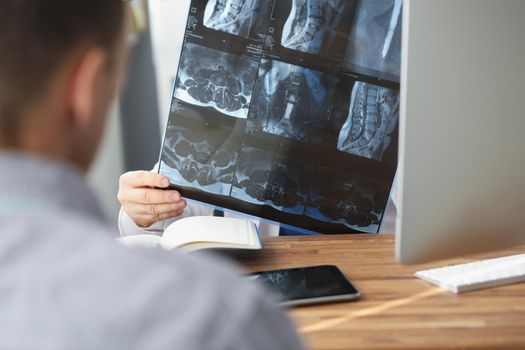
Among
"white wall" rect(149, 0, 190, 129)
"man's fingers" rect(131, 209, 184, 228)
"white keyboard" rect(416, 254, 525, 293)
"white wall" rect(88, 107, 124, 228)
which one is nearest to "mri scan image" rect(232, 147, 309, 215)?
"man's fingers" rect(131, 209, 184, 228)

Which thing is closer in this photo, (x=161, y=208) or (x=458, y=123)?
(x=458, y=123)

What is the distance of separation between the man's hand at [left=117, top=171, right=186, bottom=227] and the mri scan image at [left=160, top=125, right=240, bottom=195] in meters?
0.02

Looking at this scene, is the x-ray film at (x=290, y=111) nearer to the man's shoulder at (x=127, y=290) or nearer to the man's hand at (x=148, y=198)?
the man's hand at (x=148, y=198)

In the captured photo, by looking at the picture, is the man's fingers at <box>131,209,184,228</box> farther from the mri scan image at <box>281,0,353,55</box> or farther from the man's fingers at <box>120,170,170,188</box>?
the mri scan image at <box>281,0,353,55</box>

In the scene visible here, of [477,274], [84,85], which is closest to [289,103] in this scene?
[477,274]

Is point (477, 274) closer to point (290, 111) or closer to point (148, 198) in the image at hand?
point (290, 111)

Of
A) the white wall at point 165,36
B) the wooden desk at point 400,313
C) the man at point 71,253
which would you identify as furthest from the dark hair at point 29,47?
the white wall at point 165,36

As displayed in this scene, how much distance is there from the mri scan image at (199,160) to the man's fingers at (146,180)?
0.8 inches

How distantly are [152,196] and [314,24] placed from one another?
37 cm

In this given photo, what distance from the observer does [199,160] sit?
1.11 m

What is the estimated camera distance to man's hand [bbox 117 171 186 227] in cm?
111

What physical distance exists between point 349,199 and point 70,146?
0.67 metres

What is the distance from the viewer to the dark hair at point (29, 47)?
45 centimetres

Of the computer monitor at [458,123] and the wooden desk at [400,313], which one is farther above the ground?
the computer monitor at [458,123]
